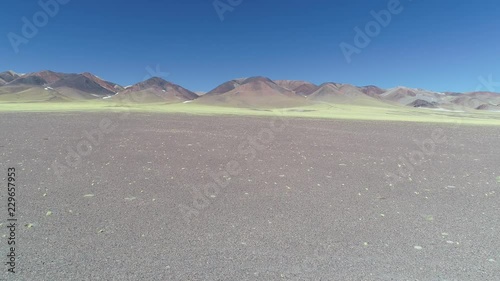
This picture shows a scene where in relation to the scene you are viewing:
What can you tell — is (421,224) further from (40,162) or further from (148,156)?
(40,162)

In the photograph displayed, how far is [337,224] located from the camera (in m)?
6.70

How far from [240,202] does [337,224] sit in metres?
2.51

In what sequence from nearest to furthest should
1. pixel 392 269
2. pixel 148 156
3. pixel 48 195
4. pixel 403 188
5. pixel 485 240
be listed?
pixel 392 269, pixel 485 240, pixel 48 195, pixel 403 188, pixel 148 156

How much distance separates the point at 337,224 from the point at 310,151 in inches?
373

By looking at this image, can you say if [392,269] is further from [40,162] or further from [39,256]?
[40,162]

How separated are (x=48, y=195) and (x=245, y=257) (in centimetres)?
579

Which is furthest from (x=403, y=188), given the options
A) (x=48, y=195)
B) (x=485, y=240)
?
(x=48, y=195)

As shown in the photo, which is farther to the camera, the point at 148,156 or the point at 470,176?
the point at 148,156

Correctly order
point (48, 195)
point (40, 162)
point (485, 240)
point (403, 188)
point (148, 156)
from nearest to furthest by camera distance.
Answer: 1. point (485, 240)
2. point (48, 195)
3. point (403, 188)
4. point (40, 162)
5. point (148, 156)

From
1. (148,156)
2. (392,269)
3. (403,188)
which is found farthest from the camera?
(148,156)

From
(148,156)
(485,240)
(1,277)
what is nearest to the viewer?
(1,277)

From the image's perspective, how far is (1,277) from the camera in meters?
4.50

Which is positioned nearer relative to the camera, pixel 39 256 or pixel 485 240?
pixel 39 256

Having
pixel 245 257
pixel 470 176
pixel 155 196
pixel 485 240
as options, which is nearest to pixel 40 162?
pixel 155 196
